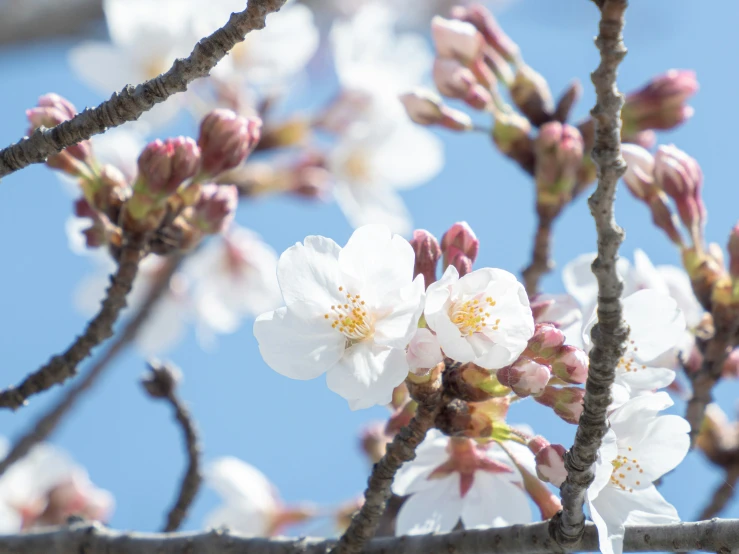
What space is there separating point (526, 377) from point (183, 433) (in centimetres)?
93

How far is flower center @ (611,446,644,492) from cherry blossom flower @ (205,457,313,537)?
5.17 feet

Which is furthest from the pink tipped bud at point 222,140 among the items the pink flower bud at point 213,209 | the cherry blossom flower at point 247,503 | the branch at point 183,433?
the cherry blossom flower at point 247,503

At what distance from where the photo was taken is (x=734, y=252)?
184 centimetres

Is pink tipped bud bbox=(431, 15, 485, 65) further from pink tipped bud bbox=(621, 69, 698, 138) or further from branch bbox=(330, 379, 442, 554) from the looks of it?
branch bbox=(330, 379, 442, 554)

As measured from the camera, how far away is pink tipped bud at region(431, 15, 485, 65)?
2.14 metres

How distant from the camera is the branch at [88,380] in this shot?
2281 millimetres

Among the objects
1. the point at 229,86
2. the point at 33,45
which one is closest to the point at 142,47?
the point at 229,86

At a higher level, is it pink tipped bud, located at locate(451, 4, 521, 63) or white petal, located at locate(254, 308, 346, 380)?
pink tipped bud, located at locate(451, 4, 521, 63)

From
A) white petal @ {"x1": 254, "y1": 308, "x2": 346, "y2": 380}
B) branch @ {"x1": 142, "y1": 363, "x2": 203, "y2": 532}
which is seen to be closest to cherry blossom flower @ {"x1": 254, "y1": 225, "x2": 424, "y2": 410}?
white petal @ {"x1": 254, "y1": 308, "x2": 346, "y2": 380}

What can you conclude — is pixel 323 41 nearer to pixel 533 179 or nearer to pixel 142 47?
pixel 142 47

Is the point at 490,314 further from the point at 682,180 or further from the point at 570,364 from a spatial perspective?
the point at 682,180

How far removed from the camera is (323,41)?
4660mm

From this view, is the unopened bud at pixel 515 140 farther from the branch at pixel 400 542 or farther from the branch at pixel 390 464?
the branch at pixel 400 542

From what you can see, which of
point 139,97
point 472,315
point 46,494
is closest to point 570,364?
point 472,315
